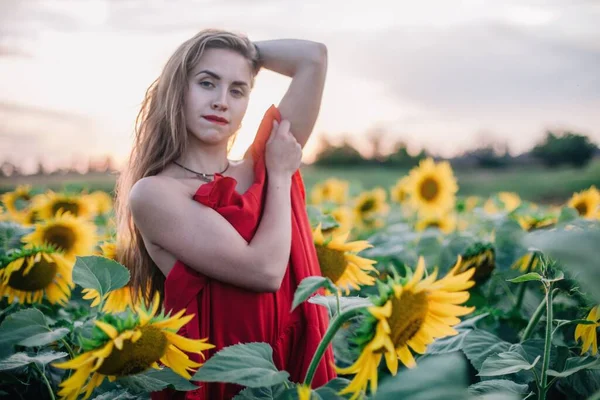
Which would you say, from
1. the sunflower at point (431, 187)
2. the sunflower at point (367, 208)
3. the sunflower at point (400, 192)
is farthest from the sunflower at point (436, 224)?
the sunflower at point (400, 192)

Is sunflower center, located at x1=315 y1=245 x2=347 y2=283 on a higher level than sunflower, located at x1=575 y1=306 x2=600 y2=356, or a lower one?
lower

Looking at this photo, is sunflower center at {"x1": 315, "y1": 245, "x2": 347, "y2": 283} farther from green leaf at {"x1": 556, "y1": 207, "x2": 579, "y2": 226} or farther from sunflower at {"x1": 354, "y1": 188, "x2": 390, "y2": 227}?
sunflower at {"x1": 354, "y1": 188, "x2": 390, "y2": 227}

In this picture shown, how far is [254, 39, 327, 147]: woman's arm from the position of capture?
5.78 ft

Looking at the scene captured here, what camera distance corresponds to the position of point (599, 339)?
1403mm

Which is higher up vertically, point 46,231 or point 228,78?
point 228,78

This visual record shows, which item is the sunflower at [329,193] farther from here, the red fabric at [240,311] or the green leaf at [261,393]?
the green leaf at [261,393]

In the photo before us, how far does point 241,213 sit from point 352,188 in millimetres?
3219

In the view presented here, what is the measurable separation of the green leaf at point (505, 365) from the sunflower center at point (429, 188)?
9.01 ft

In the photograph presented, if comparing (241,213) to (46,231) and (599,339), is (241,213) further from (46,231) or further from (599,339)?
(46,231)

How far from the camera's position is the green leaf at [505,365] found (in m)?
1.15

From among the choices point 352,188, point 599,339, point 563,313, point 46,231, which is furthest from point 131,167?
point 352,188

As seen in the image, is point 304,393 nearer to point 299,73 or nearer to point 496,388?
point 496,388

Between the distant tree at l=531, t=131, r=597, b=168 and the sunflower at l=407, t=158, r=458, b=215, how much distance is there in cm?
646

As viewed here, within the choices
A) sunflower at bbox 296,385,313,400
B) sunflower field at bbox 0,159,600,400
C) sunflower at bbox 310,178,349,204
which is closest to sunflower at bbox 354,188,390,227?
sunflower at bbox 310,178,349,204
